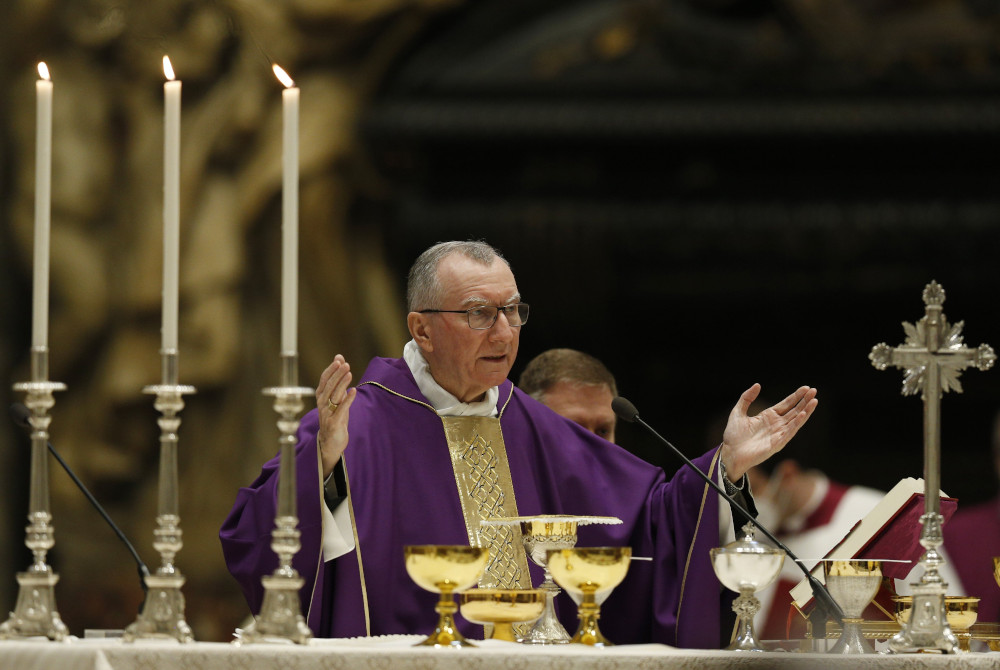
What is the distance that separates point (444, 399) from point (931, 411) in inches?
75.0

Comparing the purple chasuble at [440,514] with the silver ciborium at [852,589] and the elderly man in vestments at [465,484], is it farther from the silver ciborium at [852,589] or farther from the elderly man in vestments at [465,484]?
the silver ciborium at [852,589]

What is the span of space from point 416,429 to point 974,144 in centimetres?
475

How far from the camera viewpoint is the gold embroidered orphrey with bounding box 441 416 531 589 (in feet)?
15.2

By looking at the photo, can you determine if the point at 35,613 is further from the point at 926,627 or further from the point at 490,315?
the point at 490,315

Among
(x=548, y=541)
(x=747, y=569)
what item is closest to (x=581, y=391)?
(x=548, y=541)

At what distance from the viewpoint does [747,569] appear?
11.1 feet

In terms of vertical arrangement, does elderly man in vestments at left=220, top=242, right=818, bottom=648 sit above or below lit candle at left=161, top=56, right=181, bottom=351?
below

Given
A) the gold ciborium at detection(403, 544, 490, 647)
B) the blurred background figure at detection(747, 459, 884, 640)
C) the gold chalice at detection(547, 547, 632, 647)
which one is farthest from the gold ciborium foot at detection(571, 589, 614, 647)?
the blurred background figure at detection(747, 459, 884, 640)

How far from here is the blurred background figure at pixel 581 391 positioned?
5.57 metres

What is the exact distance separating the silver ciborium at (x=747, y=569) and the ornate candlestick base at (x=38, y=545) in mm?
1369

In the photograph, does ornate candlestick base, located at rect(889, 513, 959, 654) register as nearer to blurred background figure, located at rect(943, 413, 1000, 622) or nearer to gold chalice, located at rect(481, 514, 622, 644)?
gold chalice, located at rect(481, 514, 622, 644)

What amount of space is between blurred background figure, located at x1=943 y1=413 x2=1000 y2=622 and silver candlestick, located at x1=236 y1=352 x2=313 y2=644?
14.9 feet

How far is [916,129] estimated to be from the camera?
8445 millimetres

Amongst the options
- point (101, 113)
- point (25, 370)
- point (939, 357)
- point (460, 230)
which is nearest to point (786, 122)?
point (460, 230)
